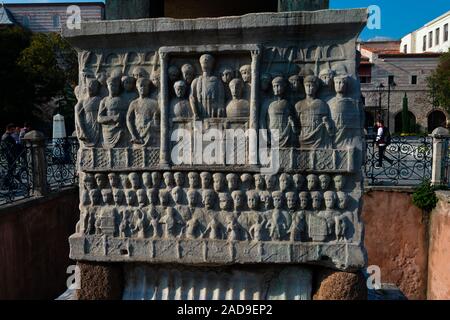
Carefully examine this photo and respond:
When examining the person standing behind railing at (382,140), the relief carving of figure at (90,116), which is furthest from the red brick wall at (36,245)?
the person standing behind railing at (382,140)

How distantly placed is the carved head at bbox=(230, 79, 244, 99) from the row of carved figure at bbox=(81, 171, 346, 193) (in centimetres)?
65

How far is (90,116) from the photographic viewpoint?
3.22 m

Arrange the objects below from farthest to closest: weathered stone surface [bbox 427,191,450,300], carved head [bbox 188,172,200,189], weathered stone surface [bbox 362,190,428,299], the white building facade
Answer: the white building facade < weathered stone surface [bbox 362,190,428,299] < weathered stone surface [bbox 427,191,450,300] < carved head [bbox 188,172,200,189]

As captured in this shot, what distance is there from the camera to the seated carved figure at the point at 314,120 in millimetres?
2949

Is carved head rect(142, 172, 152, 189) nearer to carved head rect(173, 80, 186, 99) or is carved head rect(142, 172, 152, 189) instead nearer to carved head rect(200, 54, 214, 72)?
carved head rect(173, 80, 186, 99)

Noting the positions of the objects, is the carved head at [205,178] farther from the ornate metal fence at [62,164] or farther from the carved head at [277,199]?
the ornate metal fence at [62,164]

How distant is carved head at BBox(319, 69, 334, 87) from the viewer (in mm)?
2949

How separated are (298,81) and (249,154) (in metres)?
0.70

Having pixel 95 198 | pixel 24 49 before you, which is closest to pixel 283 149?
pixel 95 198

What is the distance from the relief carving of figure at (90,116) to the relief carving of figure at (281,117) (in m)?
1.48

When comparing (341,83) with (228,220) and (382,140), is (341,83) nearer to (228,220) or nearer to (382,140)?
(228,220)

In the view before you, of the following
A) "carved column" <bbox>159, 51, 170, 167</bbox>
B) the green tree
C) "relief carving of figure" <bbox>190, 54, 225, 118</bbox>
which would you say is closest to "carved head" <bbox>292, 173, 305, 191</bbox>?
"relief carving of figure" <bbox>190, 54, 225, 118</bbox>

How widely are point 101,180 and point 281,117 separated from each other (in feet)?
5.35

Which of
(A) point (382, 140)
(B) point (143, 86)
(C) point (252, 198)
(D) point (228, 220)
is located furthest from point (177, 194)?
(A) point (382, 140)
